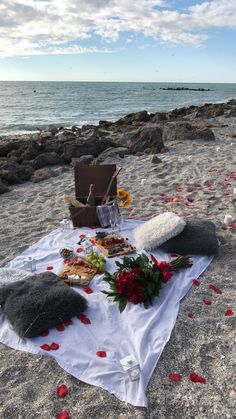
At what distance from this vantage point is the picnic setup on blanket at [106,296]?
8.90ft

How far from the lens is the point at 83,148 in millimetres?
10359

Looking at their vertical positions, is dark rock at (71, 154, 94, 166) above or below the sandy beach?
above

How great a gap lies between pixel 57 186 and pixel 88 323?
4.73 meters

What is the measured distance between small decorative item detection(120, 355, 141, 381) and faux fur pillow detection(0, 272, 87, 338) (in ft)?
2.48

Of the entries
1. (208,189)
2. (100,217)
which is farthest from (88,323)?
(208,189)

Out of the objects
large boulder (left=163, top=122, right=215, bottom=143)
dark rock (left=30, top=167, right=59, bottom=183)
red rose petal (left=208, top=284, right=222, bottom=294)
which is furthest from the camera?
large boulder (left=163, top=122, right=215, bottom=143)

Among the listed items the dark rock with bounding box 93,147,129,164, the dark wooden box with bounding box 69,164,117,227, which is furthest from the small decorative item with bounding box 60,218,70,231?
the dark rock with bounding box 93,147,129,164

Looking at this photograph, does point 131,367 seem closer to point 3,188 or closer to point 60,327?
point 60,327

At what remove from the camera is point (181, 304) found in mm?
3404

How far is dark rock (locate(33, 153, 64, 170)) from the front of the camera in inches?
368

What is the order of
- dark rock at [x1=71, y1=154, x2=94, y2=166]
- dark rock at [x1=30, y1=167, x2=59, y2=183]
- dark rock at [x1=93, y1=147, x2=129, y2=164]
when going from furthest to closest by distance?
dark rock at [x1=93, y1=147, x2=129, y2=164], dark rock at [x1=71, y1=154, x2=94, y2=166], dark rock at [x1=30, y1=167, x2=59, y2=183]

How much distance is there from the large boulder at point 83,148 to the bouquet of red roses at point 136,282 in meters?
6.75

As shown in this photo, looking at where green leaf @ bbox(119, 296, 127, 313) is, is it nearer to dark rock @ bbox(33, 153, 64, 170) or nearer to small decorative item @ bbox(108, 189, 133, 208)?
small decorative item @ bbox(108, 189, 133, 208)

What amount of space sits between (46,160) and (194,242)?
622 centimetres
